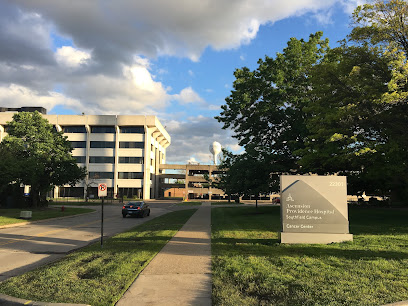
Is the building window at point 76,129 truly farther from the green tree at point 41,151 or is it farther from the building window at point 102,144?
the green tree at point 41,151

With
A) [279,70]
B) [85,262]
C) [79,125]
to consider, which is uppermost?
[79,125]

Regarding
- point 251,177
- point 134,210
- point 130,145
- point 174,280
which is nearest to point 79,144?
point 130,145

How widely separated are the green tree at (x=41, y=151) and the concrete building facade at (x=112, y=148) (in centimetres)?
3794

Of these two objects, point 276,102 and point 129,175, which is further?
point 129,175

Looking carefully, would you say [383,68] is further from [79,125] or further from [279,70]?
[79,125]

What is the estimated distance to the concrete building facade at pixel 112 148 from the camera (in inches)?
2948

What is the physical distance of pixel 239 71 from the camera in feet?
92.8

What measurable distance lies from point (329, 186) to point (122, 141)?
69.8 metres

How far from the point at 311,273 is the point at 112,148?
241 feet

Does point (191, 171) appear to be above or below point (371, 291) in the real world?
above

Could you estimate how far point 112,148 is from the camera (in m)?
75.8

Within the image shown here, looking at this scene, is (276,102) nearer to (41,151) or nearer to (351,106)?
(351,106)

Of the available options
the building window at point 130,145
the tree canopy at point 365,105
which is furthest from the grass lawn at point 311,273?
the building window at point 130,145

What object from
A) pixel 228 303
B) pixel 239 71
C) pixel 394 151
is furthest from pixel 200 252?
pixel 239 71
